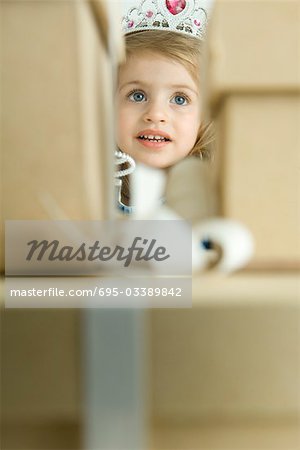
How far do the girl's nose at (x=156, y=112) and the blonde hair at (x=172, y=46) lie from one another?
0.03 metres

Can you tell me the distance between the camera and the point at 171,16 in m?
0.36

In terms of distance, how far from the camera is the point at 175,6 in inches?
14.1

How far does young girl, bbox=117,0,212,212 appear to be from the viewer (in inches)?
14.0

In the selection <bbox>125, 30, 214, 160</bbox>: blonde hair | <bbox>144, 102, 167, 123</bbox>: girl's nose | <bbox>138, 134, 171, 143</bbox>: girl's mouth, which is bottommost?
<bbox>138, 134, 171, 143</bbox>: girl's mouth

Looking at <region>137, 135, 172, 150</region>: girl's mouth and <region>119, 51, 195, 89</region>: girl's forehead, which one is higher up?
<region>119, 51, 195, 89</region>: girl's forehead

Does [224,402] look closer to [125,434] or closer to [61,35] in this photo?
[125,434]

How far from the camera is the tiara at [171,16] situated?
359 mm

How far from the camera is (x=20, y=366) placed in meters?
0.34

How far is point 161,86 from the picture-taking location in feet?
1.16

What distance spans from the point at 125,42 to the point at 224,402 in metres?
0.21

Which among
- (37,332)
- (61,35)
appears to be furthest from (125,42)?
(37,332)

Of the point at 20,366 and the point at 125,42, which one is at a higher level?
the point at 125,42

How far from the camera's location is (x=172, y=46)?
0.36m

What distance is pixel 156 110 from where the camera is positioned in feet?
1.17
